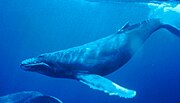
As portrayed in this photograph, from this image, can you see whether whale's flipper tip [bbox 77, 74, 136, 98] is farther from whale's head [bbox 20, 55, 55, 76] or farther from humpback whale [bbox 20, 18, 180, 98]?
whale's head [bbox 20, 55, 55, 76]

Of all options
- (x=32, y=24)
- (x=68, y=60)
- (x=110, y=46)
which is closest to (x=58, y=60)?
(x=68, y=60)

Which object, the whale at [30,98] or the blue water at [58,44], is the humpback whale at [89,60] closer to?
the whale at [30,98]

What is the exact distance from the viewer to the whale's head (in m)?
10.5

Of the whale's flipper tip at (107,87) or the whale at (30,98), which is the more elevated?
the whale at (30,98)

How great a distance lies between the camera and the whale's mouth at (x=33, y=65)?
10.5m

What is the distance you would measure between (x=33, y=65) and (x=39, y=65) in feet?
0.68

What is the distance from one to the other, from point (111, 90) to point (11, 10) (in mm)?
40972

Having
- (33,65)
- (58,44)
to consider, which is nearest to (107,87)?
(33,65)

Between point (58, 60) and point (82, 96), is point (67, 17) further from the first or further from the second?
point (58, 60)

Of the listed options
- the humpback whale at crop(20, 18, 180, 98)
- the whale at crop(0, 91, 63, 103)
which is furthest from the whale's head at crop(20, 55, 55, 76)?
the whale at crop(0, 91, 63, 103)

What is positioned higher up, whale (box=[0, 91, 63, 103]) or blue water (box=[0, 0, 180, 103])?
blue water (box=[0, 0, 180, 103])

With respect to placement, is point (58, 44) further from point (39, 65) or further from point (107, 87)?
point (107, 87)

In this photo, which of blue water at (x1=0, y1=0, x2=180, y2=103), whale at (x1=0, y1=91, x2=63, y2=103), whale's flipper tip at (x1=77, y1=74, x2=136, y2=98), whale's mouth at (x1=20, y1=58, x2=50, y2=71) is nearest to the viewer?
whale's flipper tip at (x1=77, y1=74, x2=136, y2=98)

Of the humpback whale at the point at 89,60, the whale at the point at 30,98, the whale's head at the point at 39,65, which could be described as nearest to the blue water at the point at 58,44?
the whale at the point at 30,98
